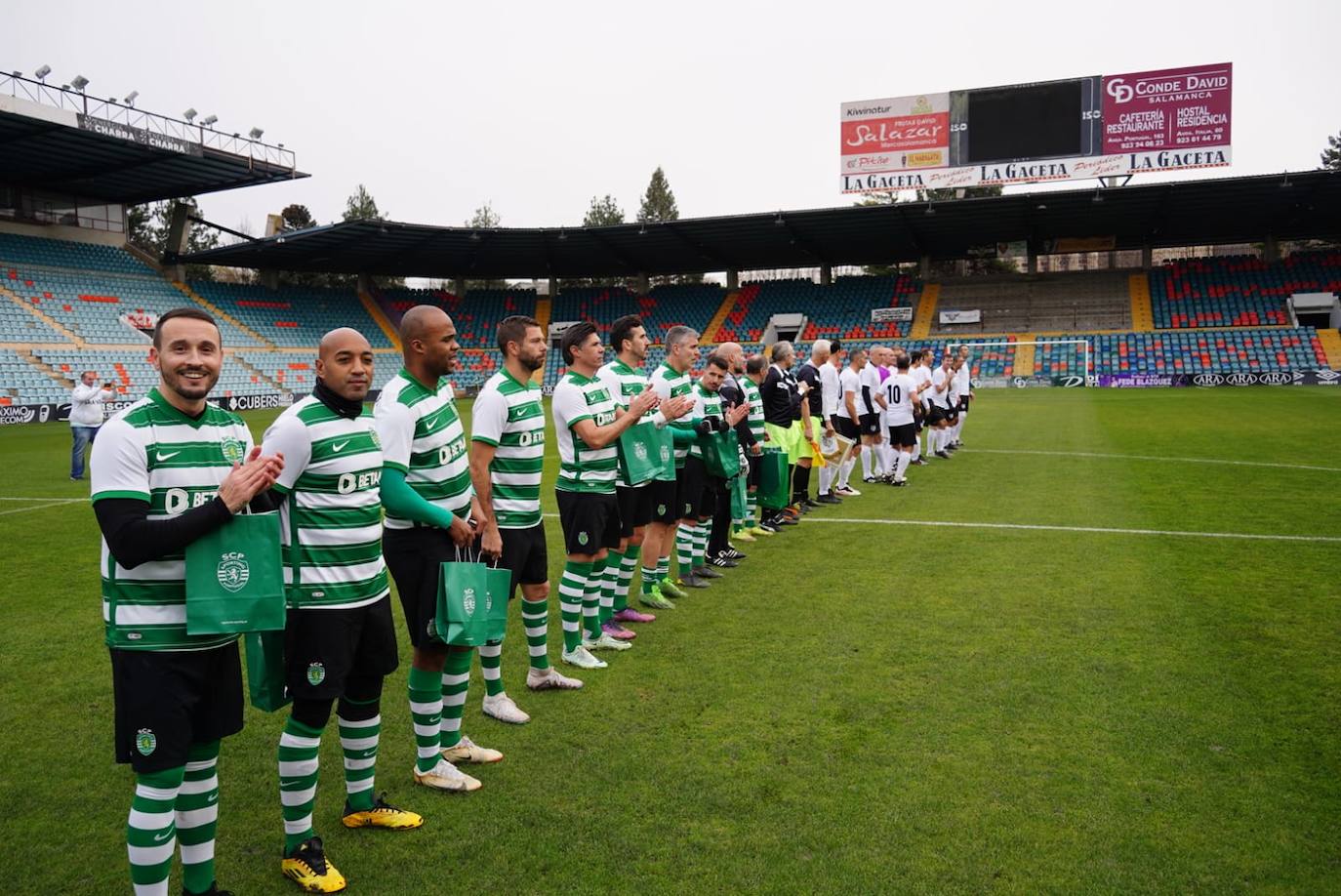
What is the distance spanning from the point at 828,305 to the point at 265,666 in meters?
49.4

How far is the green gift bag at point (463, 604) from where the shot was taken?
3.90 metres

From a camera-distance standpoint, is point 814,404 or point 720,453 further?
point 814,404

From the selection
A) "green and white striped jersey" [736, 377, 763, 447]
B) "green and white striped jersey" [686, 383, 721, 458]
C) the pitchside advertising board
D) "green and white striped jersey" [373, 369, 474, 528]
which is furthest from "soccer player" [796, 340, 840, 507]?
the pitchside advertising board

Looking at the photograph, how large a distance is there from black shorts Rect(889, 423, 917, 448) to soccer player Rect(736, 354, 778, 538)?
3523 mm

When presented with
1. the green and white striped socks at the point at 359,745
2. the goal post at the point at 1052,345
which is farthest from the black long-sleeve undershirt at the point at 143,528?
the goal post at the point at 1052,345

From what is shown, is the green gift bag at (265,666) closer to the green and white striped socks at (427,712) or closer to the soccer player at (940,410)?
the green and white striped socks at (427,712)

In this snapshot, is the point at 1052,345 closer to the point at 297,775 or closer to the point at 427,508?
→ the point at 427,508

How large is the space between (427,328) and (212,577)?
1.56 metres

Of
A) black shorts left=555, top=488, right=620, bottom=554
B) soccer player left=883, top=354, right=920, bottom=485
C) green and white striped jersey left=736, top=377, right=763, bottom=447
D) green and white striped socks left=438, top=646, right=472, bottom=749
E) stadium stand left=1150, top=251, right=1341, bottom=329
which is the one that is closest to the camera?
green and white striped socks left=438, top=646, right=472, bottom=749

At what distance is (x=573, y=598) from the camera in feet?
19.6

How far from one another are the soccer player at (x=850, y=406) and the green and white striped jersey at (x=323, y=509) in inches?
397

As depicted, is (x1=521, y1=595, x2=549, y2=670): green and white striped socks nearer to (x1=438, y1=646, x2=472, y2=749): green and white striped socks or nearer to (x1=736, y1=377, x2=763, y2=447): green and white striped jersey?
(x1=438, y1=646, x2=472, y2=749): green and white striped socks

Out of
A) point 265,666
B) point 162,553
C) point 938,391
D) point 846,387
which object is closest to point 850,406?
point 846,387

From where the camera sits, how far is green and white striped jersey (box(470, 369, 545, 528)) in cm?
488
